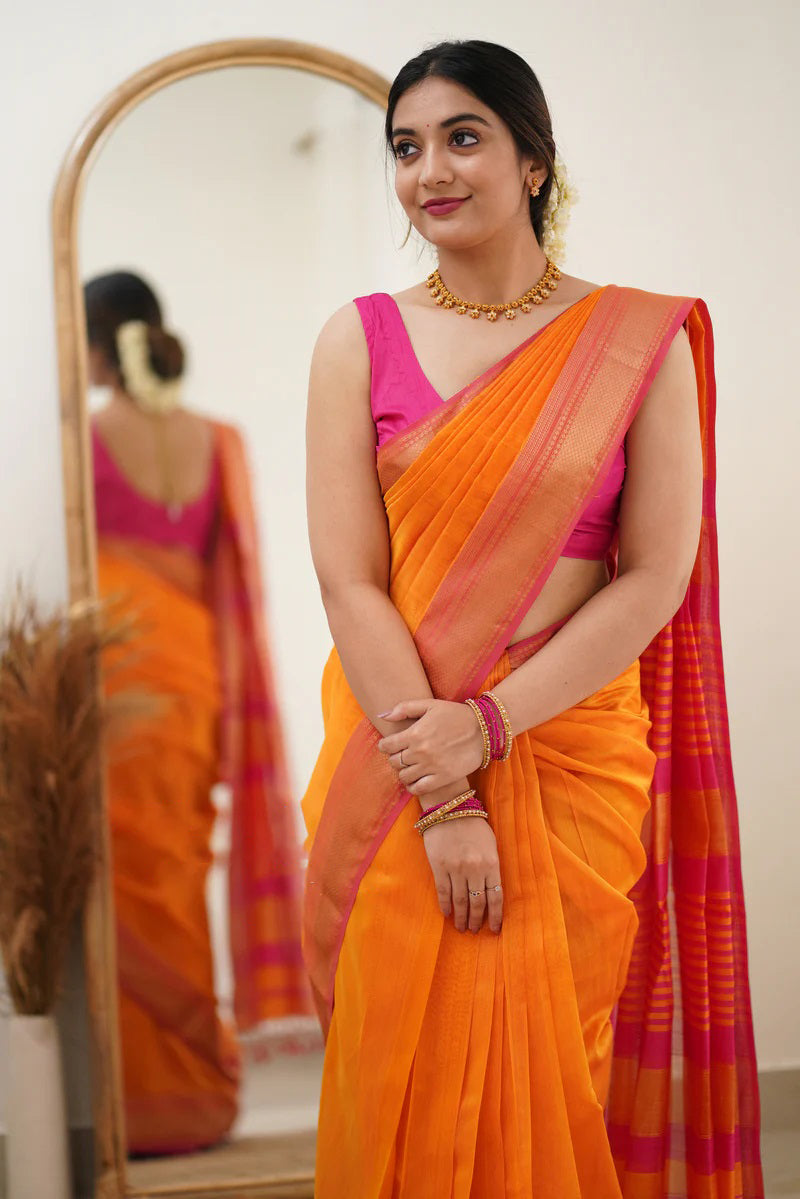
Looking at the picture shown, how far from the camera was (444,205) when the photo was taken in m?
1.37

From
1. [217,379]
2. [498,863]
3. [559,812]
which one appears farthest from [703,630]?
[217,379]

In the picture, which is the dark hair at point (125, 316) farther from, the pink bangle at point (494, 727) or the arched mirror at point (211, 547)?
the pink bangle at point (494, 727)

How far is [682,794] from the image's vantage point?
1573mm

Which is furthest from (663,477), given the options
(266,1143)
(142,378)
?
(266,1143)

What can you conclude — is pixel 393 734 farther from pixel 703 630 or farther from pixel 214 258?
pixel 214 258

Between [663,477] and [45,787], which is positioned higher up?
[663,477]

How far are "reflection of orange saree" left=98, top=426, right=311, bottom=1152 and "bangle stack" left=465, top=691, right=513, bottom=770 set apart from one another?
0.97 metres

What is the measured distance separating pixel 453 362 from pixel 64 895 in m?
→ 1.31

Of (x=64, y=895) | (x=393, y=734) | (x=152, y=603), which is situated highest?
(x=152, y=603)

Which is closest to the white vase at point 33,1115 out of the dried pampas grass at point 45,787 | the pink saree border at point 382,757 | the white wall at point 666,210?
the dried pampas grass at point 45,787

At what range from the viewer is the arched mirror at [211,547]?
2182 mm

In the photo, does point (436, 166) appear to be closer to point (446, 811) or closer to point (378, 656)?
point (378, 656)

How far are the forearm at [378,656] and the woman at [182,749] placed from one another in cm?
87

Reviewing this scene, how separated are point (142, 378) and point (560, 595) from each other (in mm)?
1130
